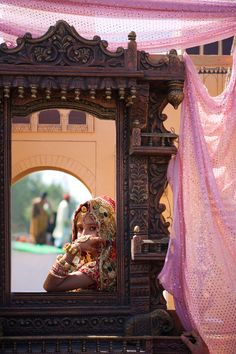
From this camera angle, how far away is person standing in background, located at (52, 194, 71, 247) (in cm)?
508

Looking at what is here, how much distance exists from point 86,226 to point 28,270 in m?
0.40

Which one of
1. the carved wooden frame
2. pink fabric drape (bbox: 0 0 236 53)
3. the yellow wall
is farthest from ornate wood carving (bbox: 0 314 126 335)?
pink fabric drape (bbox: 0 0 236 53)

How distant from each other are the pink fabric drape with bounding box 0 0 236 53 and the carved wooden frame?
0.51 feet

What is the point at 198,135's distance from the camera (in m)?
4.71

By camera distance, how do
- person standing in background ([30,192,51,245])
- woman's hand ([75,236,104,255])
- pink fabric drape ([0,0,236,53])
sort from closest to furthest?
1. pink fabric drape ([0,0,236,53])
2. woman's hand ([75,236,104,255])
3. person standing in background ([30,192,51,245])

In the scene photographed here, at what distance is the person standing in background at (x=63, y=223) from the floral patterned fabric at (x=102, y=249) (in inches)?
3.7

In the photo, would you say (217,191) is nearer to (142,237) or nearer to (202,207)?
(202,207)

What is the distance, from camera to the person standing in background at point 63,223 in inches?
200

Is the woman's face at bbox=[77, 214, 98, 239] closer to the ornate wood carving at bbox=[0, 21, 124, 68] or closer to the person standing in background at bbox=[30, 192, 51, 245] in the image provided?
the person standing in background at bbox=[30, 192, 51, 245]

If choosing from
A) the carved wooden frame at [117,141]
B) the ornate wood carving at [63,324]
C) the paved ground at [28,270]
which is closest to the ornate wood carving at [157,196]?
the carved wooden frame at [117,141]

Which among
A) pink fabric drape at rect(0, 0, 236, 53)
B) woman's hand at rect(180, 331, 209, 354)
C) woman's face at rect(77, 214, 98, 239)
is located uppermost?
pink fabric drape at rect(0, 0, 236, 53)

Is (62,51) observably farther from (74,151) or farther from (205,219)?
(205,219)

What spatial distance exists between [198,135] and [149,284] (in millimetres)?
818

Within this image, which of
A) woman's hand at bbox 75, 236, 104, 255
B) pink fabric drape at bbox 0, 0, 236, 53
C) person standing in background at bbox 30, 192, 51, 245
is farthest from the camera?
person standing in background at bbox 30, 192, 51, 245
